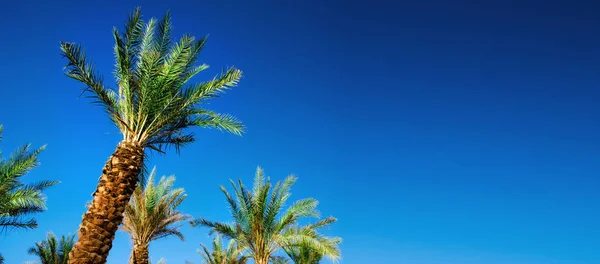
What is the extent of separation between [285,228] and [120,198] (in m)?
10.8

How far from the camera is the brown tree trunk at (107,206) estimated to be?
11.4m

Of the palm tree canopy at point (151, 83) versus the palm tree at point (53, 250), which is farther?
the palm tree at point (53, 250)

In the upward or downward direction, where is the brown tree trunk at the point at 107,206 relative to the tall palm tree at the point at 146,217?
downward

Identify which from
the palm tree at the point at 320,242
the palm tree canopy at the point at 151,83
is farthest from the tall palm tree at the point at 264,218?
the palm tree canopy at the point at 151,83

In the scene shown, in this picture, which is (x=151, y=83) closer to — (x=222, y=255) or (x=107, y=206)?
(x=107, y=206)

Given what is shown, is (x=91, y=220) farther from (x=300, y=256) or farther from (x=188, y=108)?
(x=300, y=256)

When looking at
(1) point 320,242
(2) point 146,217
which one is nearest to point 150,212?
(2) point 146,217

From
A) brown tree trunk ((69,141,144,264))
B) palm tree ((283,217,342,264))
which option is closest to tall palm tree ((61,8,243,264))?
brown tree trunk ((69,141,144,264))

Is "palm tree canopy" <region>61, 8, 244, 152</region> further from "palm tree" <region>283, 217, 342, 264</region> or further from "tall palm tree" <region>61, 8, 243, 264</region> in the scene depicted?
"palm tree" <region>283, 217, 342, 264</region>

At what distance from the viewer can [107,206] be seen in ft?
39.2

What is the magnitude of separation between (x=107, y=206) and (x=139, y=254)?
1175 centimetres

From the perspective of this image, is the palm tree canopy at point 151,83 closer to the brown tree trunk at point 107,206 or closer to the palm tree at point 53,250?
the brown tree trunk at point 107,206

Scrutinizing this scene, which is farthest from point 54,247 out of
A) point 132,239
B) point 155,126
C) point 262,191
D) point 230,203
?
point 155,126

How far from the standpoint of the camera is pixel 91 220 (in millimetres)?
11688
